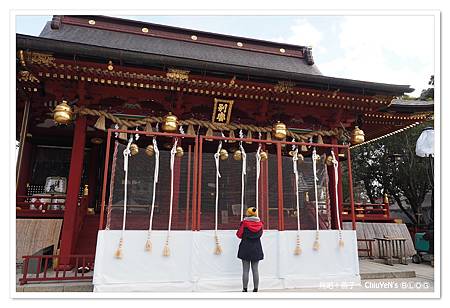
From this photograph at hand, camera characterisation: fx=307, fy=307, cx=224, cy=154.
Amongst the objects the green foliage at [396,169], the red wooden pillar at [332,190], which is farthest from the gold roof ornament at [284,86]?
the green foliage at [396,169]

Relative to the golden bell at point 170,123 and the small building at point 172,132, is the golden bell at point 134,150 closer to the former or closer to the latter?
the small building at point 172,132

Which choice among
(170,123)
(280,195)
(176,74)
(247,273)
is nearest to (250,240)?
(247,273)

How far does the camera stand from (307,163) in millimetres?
6922

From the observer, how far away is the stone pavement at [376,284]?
553cm

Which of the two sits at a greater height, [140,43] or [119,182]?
[140,43]

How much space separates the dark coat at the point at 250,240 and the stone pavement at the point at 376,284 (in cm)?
75

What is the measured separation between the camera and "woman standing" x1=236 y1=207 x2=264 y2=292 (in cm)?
536

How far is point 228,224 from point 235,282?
108 cm

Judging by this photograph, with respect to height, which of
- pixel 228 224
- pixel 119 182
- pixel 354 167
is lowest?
pixel 228 224

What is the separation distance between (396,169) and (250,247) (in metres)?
18.1
